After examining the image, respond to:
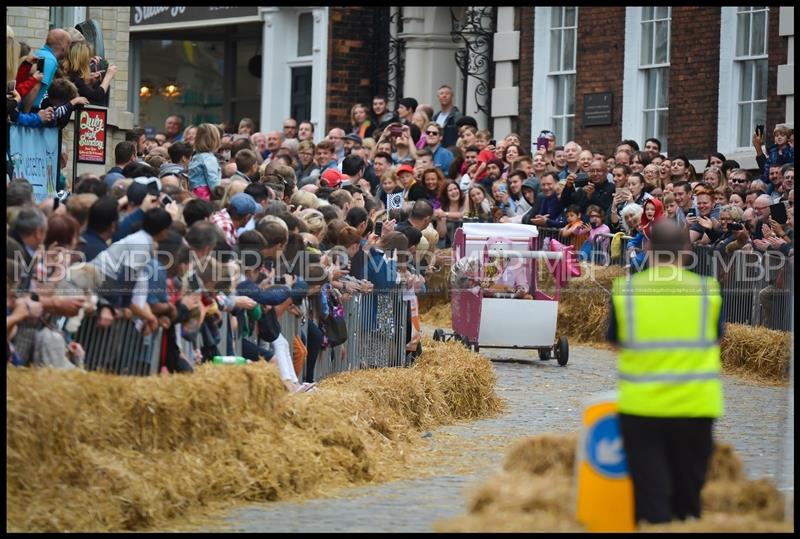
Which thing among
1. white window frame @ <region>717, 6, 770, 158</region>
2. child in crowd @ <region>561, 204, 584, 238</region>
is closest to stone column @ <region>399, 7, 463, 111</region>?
white window frame @ <region>717, 6, 770, 158</region>

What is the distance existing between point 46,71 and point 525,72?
50.2 feet

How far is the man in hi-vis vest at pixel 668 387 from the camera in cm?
906

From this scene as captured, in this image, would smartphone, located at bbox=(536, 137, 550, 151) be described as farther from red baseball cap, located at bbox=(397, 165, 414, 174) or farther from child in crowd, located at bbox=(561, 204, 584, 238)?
child in crowd, located at bbox=(561, 204, 584, 238)

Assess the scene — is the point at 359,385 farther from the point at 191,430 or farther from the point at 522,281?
the point at 522,281

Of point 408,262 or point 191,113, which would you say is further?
point 191,113

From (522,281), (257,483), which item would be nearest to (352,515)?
(257,483)

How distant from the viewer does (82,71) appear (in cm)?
1761

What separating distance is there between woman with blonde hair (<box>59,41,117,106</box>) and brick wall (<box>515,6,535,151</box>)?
1277 cm

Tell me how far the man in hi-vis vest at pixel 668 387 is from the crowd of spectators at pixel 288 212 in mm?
3444

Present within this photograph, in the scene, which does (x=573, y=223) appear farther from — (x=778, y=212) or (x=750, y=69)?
(x=750, y=69)

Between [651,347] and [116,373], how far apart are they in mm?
3602

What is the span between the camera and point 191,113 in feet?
135

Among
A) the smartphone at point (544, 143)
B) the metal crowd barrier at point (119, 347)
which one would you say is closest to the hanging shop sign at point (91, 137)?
the smartphone at point (544, 143)

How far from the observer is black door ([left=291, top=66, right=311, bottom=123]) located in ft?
115
